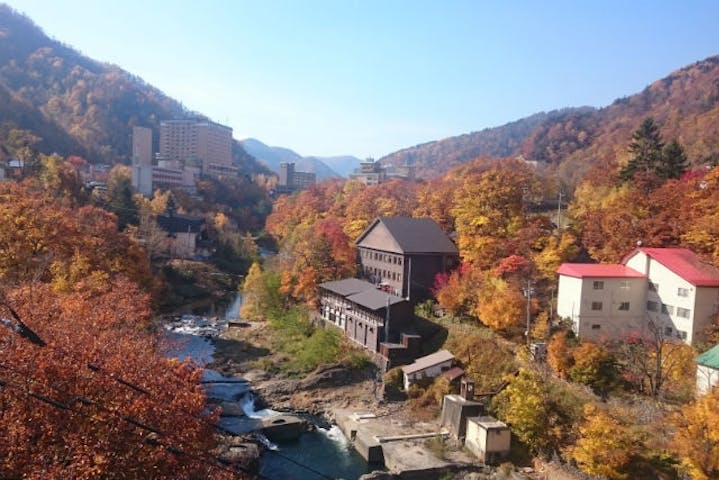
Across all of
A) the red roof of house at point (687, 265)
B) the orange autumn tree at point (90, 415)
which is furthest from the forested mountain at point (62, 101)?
the red roof of house at point (687, 265)

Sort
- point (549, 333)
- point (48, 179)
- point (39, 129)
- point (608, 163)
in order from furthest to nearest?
point (39, 129), point (48, 179), point (608, 163), point (549, 333)

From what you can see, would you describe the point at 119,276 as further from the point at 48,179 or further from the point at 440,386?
the point at 48,179

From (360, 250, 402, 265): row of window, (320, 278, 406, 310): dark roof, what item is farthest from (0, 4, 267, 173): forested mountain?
(320, 278, 406, 310): dark roof

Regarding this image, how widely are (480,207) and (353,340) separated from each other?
32.2 feet

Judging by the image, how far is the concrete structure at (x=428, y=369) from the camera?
2270 cm

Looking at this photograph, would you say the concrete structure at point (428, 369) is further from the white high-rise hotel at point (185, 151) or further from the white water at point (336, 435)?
the white high-rise hotel at point (185, 151)

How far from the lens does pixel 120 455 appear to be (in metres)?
8.69

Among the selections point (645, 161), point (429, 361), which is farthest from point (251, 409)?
point (645, 161)

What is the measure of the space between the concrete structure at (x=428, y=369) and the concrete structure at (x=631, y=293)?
5.07m

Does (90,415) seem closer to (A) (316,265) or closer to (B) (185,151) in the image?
(A) (316,265)

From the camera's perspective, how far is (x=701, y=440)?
13.4 m

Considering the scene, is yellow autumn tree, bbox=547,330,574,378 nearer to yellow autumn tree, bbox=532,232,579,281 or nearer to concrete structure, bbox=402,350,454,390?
concrete structure, bbox=402,350,454,390

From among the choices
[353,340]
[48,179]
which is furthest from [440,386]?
[48,179]

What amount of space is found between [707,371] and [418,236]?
16486 mm
